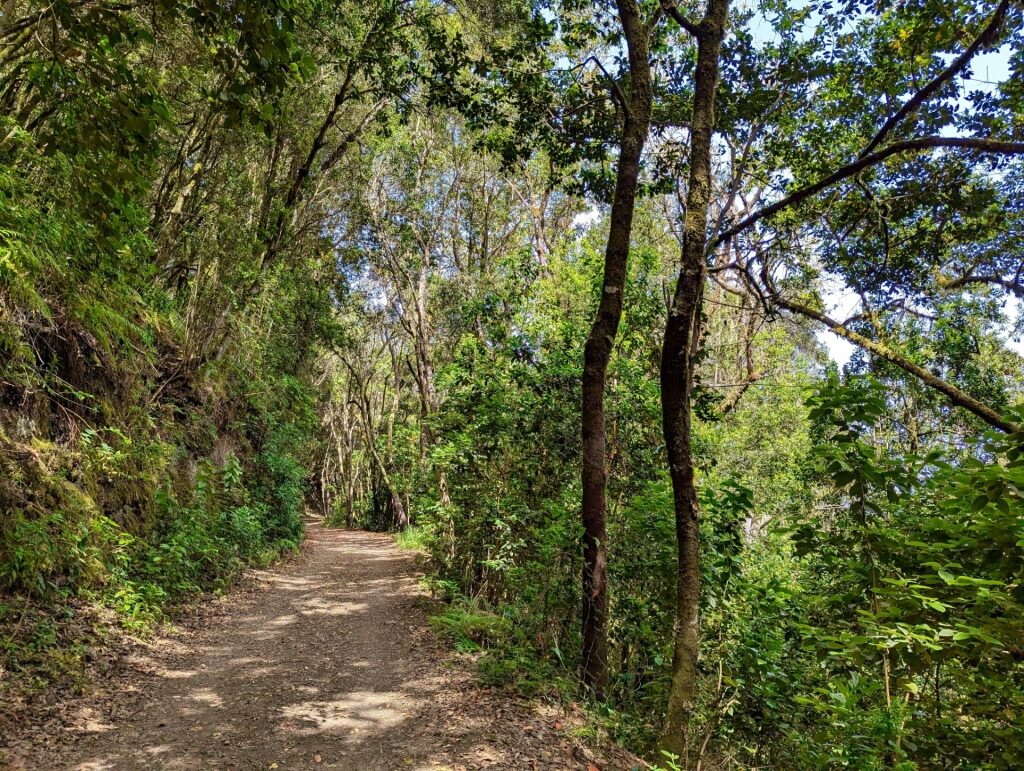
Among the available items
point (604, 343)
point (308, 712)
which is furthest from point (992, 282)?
point (308, 712)

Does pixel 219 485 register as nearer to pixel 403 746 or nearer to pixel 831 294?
pixel 403 746

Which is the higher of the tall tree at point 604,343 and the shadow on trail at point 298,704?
the tall tree at point 604,343

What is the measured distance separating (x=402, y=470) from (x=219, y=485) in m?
15.1

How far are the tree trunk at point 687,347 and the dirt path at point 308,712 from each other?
162cm

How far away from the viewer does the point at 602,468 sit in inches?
256

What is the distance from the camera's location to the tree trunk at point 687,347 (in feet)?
16.5

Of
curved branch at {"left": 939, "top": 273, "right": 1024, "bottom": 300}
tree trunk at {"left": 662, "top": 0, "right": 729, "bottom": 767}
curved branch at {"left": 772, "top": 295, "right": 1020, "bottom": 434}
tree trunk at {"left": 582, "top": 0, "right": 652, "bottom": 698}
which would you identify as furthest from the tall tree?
curved branch at {"left": 939, "top": 273, "right": 1024, "bottom": 300}

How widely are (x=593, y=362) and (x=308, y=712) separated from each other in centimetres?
494

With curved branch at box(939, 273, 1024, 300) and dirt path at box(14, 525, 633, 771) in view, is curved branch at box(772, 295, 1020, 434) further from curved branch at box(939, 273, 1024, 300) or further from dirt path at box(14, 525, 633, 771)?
dirt path at box(14, 525, 633, 771)

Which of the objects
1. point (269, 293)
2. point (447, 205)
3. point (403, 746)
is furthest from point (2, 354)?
point (447, 205)

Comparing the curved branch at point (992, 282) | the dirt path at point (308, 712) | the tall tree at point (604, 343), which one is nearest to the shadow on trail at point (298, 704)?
the dirt path at point (308, 712)

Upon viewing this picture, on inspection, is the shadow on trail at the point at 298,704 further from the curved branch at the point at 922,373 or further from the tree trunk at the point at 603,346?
the curved branch at the point at 922,373

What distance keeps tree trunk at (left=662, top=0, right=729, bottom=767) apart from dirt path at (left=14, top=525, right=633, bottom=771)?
1.62m

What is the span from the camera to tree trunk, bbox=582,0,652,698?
6.22 m
